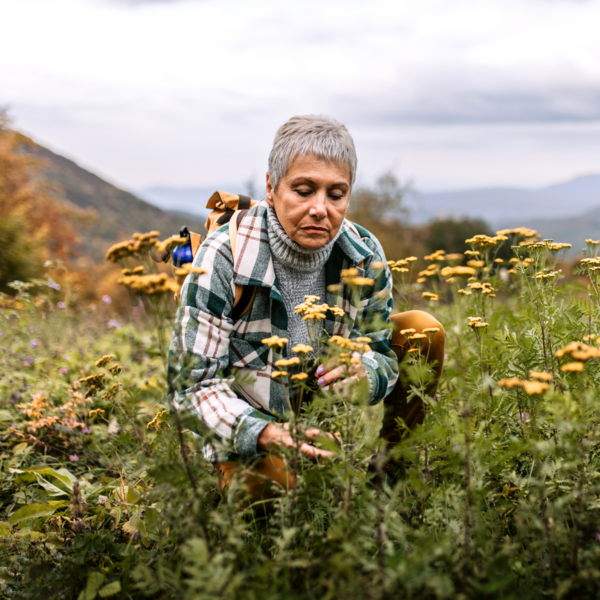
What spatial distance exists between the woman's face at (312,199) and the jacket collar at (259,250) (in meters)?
0.15

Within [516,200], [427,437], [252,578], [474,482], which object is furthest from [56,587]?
[516,200]

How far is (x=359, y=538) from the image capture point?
132 centimetres

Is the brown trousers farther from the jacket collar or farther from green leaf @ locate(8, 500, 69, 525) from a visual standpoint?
green leaf @ locate(8, 500, 69, 525)

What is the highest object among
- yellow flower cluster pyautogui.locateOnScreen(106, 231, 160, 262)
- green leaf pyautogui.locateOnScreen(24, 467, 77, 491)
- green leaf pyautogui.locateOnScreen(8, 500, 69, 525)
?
yellow flower cluster pyautogui.locateOnScreen(106, 231, 160, 262)

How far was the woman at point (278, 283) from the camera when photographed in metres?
1.98

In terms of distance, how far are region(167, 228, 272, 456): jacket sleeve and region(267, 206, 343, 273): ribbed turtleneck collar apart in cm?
23

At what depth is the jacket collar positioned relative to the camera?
220 centimetres

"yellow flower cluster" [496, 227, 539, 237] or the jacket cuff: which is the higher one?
"yellow flower cluster" [496, 227, 539, 237]

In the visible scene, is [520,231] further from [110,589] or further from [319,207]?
[110,589]

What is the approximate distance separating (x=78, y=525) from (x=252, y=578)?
928mm

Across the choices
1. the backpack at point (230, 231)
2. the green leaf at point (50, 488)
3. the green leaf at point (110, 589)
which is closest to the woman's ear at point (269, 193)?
the backpack at point (230, 231)

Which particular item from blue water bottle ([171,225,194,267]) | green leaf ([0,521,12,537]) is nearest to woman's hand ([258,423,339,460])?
blue water bottle ([171,225,194,267])

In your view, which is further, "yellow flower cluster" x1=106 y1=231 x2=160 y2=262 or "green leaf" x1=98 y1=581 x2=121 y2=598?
"yellow flower cluster" x1=106 y1=231 x2=160 y2=262

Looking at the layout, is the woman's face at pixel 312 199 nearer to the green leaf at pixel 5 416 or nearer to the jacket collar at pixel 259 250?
the jacket collar at pixel 259 250
